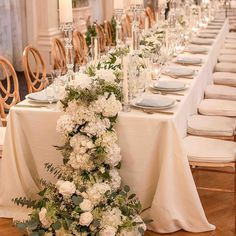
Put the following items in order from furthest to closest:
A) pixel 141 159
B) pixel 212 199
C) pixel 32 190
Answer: pixel 212 199 < pixel 32 190 < pixel 141 159

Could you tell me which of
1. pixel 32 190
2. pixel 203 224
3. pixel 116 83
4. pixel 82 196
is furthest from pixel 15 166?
pixel 203 224

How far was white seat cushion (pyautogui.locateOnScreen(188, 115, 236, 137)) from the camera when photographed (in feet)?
11.5

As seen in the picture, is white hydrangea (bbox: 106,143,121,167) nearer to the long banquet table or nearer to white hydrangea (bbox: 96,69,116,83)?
the long banquet table

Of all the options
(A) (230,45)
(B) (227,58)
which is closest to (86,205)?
(B) (227,58)

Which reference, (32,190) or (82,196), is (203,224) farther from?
(32,190)

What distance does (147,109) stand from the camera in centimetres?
296

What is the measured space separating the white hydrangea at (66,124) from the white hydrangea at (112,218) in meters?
0.47

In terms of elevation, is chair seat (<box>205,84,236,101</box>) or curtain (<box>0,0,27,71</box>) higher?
curtain (<box>0,0,27,71</box>)

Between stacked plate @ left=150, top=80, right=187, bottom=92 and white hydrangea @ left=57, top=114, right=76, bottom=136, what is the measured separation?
911mm

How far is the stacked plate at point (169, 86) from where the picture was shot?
3.44 meters

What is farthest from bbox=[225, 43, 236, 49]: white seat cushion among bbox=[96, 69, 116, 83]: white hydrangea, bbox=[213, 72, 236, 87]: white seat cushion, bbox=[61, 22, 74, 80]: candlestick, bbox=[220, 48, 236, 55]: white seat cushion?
bbox=[96, 69, 116, 83]: white hydrangea

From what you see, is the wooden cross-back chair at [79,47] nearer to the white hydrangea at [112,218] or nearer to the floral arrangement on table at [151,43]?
the floral arrangement on table at [151,43]

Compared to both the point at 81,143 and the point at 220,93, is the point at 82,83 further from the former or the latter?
the point at 220,93

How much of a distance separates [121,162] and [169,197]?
33 cm
